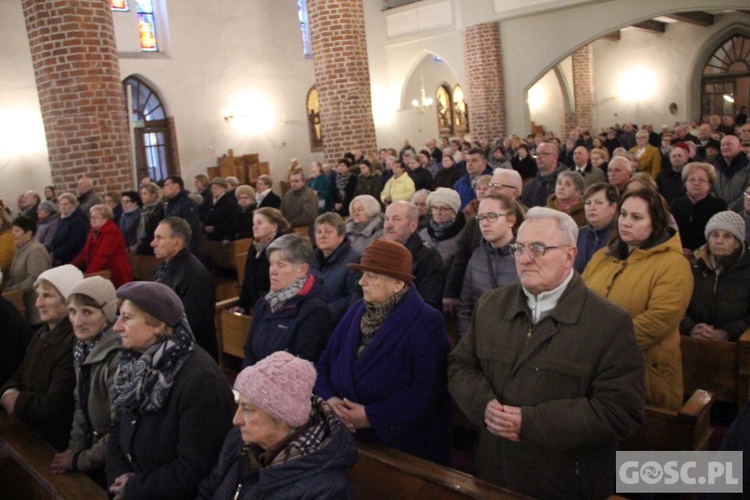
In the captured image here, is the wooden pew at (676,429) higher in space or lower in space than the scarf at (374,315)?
lower

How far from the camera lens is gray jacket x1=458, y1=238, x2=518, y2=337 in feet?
12.4

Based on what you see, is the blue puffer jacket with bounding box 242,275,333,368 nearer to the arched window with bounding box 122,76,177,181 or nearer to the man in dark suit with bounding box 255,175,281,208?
the man in dark suit with bounding box 255,175,281,208

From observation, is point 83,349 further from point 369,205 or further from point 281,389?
point 369,205

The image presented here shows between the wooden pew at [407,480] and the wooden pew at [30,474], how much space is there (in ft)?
3.41

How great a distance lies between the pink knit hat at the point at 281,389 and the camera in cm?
213

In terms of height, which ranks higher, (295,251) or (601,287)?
(295,251)

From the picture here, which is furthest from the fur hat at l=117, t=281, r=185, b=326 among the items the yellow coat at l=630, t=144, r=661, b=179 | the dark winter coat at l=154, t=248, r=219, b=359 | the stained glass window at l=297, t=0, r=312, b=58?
the stained glass window at l=297, t=0, r=312, b=58

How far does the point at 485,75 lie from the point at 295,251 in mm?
12901

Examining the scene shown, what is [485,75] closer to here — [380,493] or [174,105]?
[174,105]

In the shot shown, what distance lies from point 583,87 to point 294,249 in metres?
18.6

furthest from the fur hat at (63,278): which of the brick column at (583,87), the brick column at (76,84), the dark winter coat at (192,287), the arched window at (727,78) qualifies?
the arched window at (727,78)

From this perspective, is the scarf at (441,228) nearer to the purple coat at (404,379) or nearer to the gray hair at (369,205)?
the gray hair at (369,205)

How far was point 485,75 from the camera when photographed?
15570 millimetres

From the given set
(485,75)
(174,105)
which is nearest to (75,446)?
(174,105)
